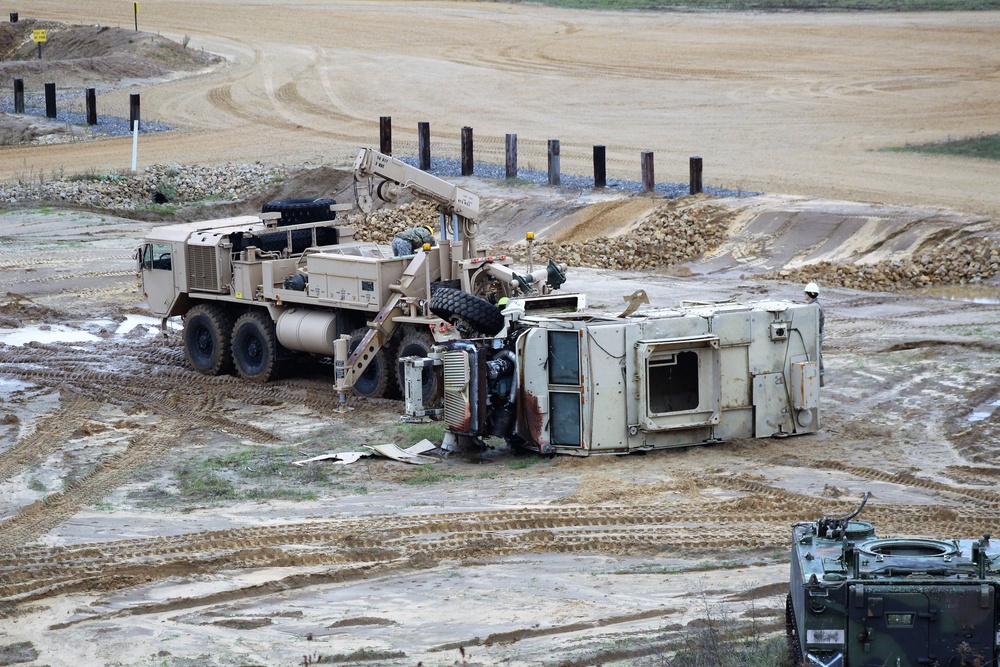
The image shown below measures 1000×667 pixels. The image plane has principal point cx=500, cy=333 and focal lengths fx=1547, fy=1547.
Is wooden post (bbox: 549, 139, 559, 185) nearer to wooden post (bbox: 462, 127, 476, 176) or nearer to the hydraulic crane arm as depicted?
wooden post (bbox: 462, 127, 476, 176)

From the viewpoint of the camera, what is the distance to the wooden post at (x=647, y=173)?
28.7 m

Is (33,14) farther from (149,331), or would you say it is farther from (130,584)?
(130,584)

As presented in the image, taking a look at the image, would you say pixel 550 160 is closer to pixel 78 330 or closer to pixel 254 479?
pixel 78 330

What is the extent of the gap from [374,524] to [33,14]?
46229 mm

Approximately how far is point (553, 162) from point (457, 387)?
15.7 metres

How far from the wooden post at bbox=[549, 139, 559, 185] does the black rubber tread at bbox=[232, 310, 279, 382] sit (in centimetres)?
1148

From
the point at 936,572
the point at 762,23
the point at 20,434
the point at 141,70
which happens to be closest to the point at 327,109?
the point at 141,70

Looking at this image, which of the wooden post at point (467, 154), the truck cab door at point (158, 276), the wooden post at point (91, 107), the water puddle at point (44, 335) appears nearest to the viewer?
the truck cab door at point (158, 276)

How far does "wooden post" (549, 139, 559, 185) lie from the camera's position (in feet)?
99.7

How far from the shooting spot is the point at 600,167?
29875 mm

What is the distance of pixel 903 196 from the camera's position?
27562mm

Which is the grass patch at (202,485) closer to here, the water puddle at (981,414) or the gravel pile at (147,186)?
the water puddle at (981,414)

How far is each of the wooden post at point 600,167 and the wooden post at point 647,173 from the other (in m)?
1.05

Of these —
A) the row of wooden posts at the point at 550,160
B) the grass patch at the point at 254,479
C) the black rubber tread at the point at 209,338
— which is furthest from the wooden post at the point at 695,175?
the grass patch at the point at 254,479
